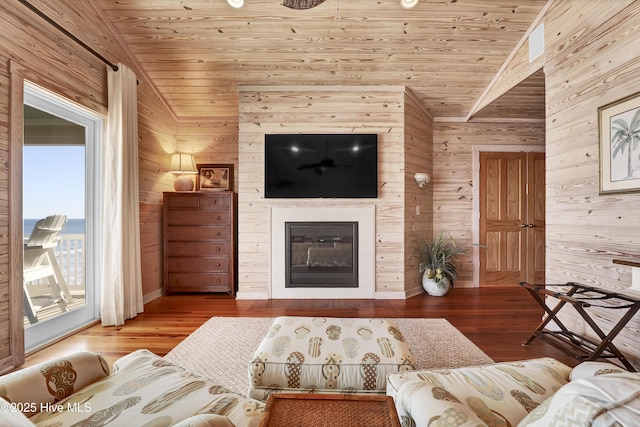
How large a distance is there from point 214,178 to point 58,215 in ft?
7.02

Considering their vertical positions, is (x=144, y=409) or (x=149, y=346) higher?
(x=144, y=409)

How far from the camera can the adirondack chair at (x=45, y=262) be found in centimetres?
240

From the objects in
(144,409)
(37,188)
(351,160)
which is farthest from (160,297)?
(144,409)

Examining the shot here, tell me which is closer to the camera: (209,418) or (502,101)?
(209,418)

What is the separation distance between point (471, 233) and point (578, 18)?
2791 millimetres

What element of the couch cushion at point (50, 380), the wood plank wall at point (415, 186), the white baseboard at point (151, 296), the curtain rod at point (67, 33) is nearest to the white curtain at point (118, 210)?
the curtain rod at point (67, 33)

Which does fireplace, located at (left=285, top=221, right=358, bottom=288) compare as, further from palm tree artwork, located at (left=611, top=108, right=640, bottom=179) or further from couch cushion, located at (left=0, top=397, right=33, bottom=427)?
couch cushion, located at (left=0, top=397, right=33, bottom=427)

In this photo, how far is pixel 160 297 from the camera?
3.99 meters

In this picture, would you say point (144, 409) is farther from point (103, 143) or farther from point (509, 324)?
point (509, 324)

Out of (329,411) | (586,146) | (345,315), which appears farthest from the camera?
(345,315)

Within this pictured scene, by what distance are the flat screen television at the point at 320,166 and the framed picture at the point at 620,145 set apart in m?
2.12

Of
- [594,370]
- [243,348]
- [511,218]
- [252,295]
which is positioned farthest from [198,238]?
[511,218]

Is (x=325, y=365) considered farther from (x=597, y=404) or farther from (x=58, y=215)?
(x=58, y=215)

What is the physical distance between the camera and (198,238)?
404 centimetres
